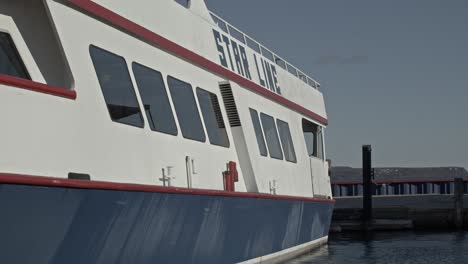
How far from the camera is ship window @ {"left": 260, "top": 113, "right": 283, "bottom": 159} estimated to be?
50.8 ft

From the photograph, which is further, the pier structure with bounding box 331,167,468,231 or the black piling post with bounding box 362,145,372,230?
the pier structure with bounding box 331,167,468,231

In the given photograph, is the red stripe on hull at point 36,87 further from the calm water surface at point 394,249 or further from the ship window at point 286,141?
the calm water surface at point 394,249

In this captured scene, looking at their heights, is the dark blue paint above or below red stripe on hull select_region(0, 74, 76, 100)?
below

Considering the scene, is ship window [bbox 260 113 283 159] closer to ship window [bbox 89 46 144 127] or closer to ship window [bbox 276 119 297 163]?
ship window [bbox 276 119 297 163]

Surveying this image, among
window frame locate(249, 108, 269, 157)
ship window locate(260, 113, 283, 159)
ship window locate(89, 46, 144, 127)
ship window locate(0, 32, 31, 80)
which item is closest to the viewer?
ship window locate(0, 32, 31, 80)

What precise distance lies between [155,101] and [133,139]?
3.14 ft

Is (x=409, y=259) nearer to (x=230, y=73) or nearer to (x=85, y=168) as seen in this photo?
(x=230, y=73)

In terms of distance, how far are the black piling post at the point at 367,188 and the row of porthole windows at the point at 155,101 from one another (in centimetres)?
1728

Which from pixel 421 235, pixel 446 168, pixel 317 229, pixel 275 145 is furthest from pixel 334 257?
pixel 446 168

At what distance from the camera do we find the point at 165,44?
Result: 450 inches

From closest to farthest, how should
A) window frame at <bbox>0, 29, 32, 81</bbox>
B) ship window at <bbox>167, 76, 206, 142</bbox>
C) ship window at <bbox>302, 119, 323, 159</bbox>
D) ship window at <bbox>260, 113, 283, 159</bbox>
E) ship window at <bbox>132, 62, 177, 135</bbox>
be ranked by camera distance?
window frame at <bbox>0, 29, 32, 81</bbox> < ship window at <bbox>132, 62, 177, 135</bbox> < ship window at <bbox>167, 76, 206, 142</bbox> < ship window at <bbox>260, 113, 283, 159</bbox> < ship window at <bbox>302, 119, 323, 159</bbox>

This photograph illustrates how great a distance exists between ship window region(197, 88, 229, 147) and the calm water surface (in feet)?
14.9

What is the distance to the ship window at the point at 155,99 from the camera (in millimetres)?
10453

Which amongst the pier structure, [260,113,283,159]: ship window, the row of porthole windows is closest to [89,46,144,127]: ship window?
the row of porthole windows
